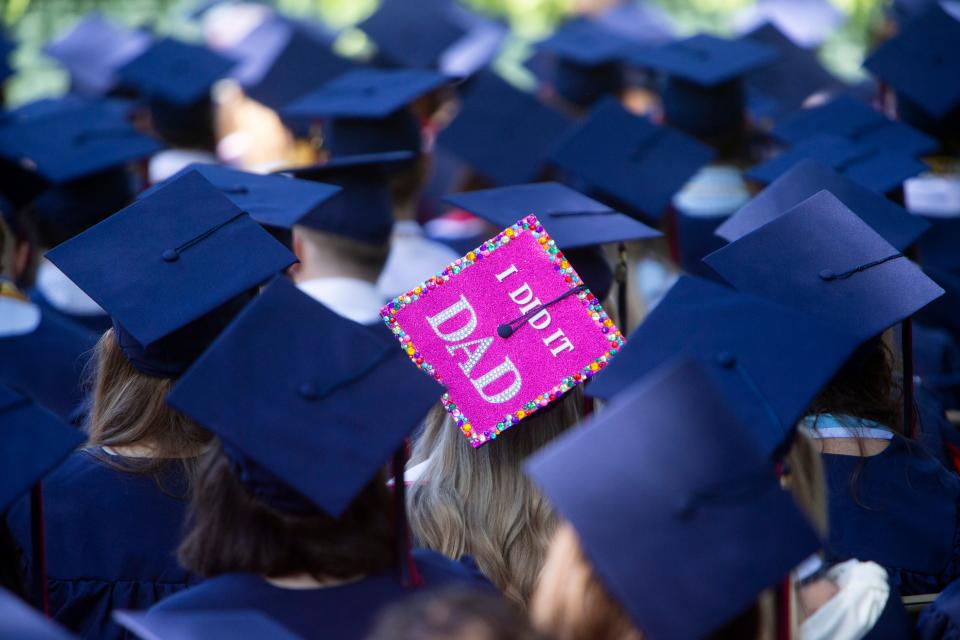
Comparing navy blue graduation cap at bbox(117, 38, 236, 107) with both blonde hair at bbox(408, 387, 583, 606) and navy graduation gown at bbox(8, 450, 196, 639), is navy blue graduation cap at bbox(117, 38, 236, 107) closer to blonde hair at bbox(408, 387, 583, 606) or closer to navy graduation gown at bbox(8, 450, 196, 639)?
navy graduation gown at bbox(8, 450, 196, 639)

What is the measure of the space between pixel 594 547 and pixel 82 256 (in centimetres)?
150

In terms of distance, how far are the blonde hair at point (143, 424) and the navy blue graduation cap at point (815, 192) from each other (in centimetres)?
144

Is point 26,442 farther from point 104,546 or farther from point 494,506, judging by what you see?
point 494,506

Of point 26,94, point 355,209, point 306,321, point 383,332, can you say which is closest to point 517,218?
point 383,332

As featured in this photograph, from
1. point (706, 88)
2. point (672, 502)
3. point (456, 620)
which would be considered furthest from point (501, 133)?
point (456, 620)

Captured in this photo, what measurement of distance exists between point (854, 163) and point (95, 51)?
5490 millimetres

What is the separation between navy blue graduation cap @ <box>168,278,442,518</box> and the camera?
1.70 meters

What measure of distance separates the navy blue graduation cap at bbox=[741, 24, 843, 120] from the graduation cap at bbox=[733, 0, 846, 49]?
148 mm

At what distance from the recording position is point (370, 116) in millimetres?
4465

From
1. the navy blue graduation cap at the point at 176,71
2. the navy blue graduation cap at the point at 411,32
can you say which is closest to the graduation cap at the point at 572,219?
the navy blue graduation cap at the point at 176,71

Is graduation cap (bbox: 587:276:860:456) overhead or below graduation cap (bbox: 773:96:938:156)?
overhead

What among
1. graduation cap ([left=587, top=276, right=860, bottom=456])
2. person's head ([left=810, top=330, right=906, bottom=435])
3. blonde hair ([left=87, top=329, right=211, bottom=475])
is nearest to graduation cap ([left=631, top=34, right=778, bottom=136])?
person's head ([left=810, top=330, right=906, bottom=435])

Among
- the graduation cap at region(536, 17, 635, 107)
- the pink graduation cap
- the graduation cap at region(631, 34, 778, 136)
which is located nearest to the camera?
the pink graduation cap

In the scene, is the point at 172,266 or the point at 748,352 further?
the point at 172,266
